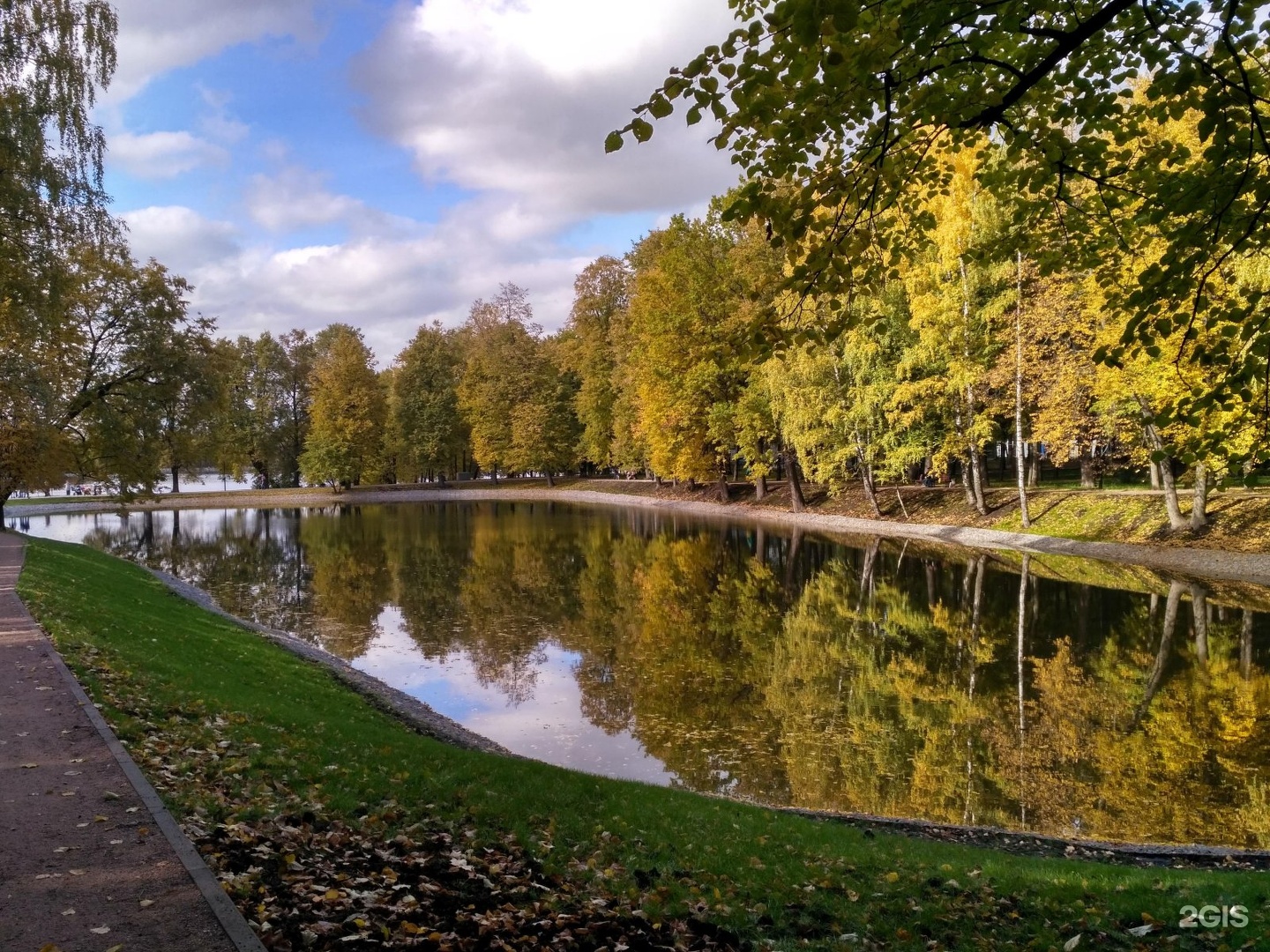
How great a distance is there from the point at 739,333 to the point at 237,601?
21.2m

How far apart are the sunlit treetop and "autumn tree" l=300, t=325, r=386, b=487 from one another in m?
65.2

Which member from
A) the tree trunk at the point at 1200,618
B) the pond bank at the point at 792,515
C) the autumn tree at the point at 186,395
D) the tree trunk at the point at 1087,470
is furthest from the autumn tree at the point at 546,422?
the tree trunk at the point at 1200,618

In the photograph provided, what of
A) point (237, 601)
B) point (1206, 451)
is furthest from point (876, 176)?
point (237, 601)

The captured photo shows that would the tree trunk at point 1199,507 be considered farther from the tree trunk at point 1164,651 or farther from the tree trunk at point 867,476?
the tree trunk at point 867,476

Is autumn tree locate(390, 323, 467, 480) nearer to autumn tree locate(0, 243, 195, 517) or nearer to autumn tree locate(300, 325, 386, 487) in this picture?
autumn tree locate(300, 325, 386, 487)

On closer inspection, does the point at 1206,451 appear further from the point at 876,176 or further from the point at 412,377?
the point at 412,377

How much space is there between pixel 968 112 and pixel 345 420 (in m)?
67.3

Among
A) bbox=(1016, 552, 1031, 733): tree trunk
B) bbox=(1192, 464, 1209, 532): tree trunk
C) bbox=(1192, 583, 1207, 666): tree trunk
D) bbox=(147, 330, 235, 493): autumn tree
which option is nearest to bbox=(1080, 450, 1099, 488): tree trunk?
bbox=(1016, 552, 1031, 733): tree trunk

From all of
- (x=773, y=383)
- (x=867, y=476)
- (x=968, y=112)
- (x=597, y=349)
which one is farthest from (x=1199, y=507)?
(x=597, y=349)

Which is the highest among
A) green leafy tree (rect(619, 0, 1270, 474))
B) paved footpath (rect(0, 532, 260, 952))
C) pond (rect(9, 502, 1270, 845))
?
green leafy tree (rect(619, 0, 1270, 474))

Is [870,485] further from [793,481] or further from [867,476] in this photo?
[793,481]

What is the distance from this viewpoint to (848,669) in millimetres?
15117

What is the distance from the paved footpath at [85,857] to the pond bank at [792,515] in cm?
2427

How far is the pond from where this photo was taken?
1005 centimetres
